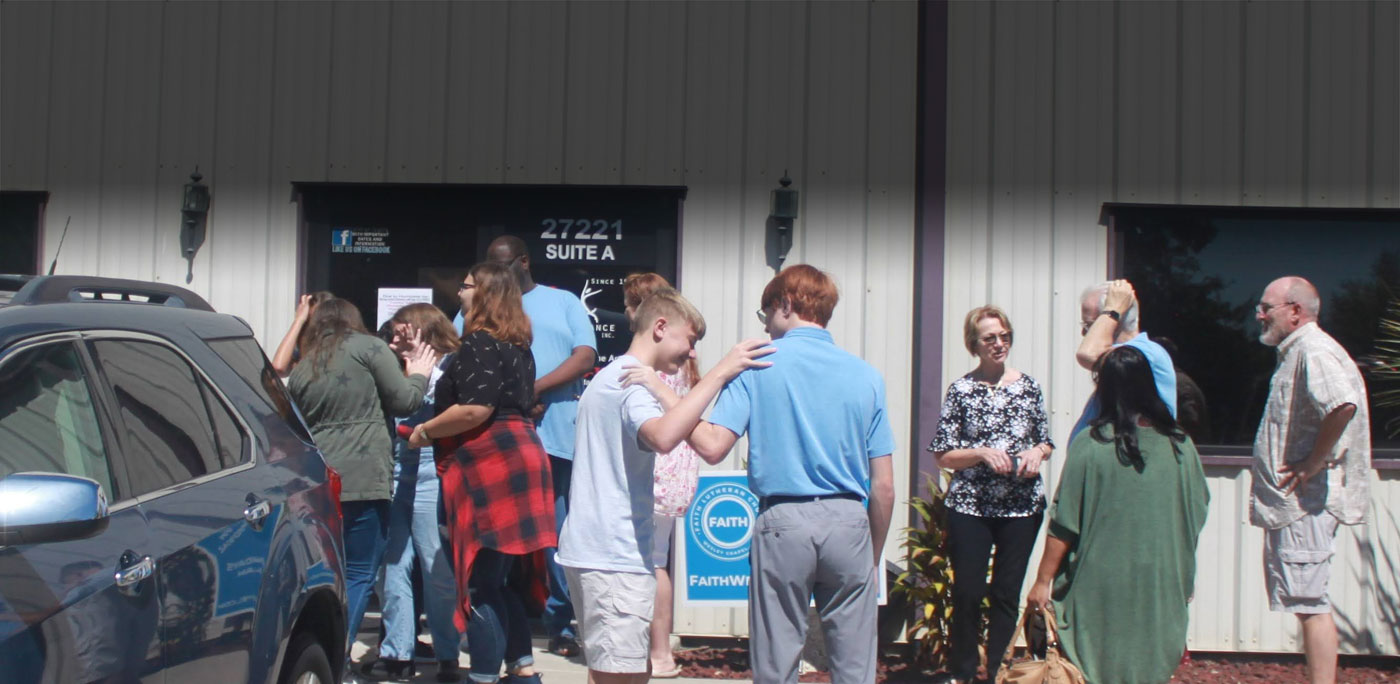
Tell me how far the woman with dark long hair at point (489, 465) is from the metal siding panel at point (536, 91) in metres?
1.87

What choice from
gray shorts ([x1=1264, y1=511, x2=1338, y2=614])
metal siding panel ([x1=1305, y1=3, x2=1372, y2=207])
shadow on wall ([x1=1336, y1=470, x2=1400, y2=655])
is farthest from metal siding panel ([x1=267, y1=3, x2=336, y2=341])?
shadow on wall ([x1=1336, y1=470, x2=1400, y2=655])

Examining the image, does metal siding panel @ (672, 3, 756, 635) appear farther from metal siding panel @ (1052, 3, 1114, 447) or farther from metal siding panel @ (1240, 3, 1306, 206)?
A: metal siding panel @ (1240, 3, 1306, 206)

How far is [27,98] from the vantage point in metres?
7.27

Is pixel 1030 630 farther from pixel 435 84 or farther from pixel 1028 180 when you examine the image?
pixel 435 84

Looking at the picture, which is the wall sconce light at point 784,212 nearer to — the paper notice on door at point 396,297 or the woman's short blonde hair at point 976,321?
the woman's short blonde hair at point 976,321

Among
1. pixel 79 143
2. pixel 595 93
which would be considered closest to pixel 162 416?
pixel 595 93

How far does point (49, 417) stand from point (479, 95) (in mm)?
4446

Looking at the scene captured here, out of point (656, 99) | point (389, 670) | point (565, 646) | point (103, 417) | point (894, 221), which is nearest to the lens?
point (103, 417)

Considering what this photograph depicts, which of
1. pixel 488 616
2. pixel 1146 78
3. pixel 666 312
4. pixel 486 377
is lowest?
pixel 488 616

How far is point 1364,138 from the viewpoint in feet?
22.4

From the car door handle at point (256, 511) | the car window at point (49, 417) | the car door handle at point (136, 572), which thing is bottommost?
the car door handle at point (136, 572)

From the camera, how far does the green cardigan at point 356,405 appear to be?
5547 mm

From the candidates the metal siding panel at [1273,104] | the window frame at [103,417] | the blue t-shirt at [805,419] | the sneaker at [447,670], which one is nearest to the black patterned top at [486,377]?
the blue t-shirt at [805,419]

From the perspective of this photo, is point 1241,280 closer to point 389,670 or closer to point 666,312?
point 666,312
